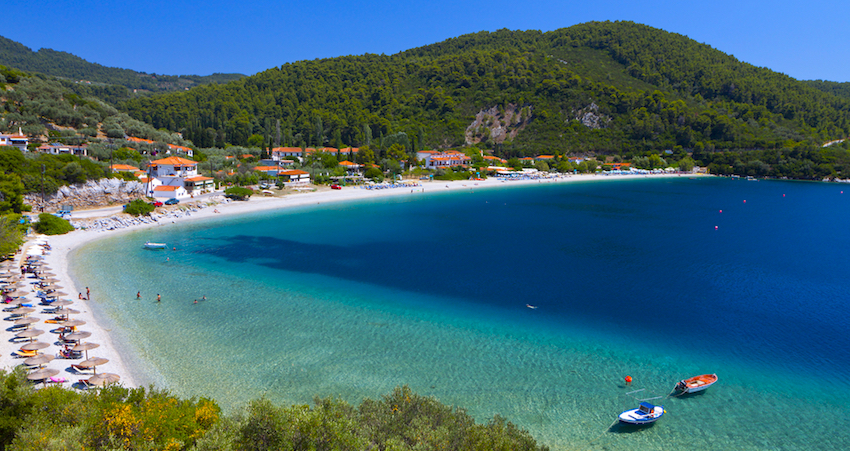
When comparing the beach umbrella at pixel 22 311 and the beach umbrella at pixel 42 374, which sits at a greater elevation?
the beach umbrella at pixel 22 311

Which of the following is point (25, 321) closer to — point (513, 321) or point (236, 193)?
point (513, 321)

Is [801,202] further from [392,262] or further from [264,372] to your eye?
[264,372]

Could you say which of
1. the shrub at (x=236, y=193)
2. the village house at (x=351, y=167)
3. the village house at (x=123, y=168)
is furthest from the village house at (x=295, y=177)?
Answer: the village house at (x=123, y=168)

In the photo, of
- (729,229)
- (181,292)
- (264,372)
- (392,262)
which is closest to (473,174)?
(729,229)

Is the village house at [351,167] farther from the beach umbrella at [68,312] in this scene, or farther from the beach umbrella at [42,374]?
the beach umbrella at [42,374]

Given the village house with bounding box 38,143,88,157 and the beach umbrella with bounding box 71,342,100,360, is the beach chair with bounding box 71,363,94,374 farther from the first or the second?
the village house with bounding box 38,143,88,157

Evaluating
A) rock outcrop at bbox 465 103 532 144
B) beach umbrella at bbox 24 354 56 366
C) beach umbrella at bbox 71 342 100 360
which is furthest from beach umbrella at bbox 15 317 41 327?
rock outcrop at bbox 465 103 532 144
